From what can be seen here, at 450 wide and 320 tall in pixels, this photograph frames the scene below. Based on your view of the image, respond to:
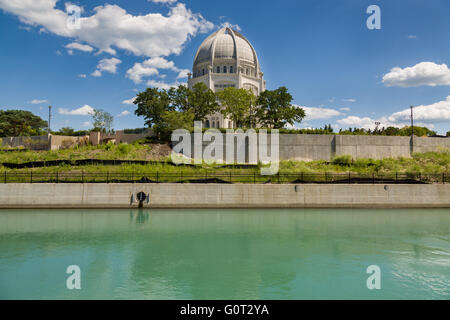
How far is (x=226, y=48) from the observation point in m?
85.4

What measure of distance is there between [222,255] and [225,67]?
7748cm

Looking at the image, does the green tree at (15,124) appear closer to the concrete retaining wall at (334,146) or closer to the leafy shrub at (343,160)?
the concrete retaining wall at (334,146)

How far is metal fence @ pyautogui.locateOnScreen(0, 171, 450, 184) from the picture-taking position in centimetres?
2664

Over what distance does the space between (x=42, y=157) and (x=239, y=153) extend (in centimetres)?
2455

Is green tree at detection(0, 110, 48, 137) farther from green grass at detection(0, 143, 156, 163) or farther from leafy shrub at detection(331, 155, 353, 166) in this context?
leafy shrub at detection(331, 155, 353, 166)

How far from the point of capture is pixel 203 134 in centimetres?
4075

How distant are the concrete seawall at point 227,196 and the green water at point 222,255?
1962mm

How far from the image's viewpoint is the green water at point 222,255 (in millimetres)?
10102

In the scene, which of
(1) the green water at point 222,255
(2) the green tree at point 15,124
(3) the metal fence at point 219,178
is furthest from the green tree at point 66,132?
(1) the green water at point 222,255

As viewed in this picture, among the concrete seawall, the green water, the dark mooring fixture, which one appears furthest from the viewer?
the dark mooring fixture

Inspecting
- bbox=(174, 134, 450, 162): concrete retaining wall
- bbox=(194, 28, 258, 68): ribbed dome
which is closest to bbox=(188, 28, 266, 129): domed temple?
bbox=(194, 28, 258, 68): ribbed dome

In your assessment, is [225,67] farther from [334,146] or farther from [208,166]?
[208,166]

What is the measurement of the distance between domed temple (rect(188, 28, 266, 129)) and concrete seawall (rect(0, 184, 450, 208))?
175 ft

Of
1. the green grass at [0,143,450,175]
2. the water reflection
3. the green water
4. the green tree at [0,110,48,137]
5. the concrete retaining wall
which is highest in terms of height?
the green tree at [0,110,48,137]
